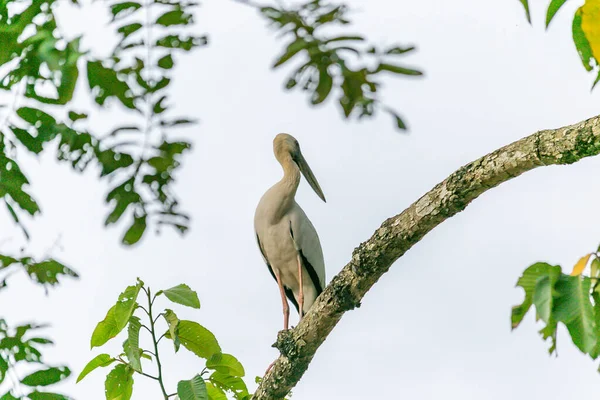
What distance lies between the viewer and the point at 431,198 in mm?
3340

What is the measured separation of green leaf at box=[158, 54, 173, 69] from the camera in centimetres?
124

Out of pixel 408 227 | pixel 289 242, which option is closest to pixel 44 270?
pixel 408 227

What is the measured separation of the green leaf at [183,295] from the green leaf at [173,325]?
4.5 inches

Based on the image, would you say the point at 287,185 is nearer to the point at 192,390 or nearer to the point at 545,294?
the point at 192,390

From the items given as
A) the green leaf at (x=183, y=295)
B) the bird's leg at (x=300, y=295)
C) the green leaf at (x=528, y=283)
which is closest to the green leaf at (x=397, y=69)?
the green leaf at (x=528, y=283)

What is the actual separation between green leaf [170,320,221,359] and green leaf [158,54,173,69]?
2.81 meters

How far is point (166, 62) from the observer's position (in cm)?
124

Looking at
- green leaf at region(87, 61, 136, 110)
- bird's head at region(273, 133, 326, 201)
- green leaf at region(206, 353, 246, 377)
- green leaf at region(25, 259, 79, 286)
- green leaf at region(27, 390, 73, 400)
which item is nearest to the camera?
green leaf at region(87, 61, 136, 110)

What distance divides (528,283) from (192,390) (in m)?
2.09

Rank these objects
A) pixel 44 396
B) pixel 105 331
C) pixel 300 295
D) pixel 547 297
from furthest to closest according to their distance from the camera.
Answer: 1. pixel 300 295
2. pixel 105 331
3. pixel 547 297
4. pixel 44 396

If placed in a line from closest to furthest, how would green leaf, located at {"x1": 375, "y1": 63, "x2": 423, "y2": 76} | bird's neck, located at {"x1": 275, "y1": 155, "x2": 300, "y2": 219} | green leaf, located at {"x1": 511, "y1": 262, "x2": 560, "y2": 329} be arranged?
green leaf, located at {"x1": 375, "y1": 63, "x2": 423, "y2": 76} → green leaf, located at {"x1": 511, "y1": 262, "x2": 560, "y2": 329} → bird's neck, located at {"x1": 275, "y1": 155, "x2": 300, "y2": 219}

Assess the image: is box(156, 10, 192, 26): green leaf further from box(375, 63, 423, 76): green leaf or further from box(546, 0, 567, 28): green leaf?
box(546, 0, 567, 28): green leaf

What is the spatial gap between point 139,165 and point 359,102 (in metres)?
0.35

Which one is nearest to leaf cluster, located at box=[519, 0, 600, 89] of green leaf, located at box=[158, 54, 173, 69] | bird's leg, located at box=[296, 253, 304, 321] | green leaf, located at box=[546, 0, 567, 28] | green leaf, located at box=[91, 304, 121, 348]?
green leaf, located at box=[546, 0, 567, 28]
